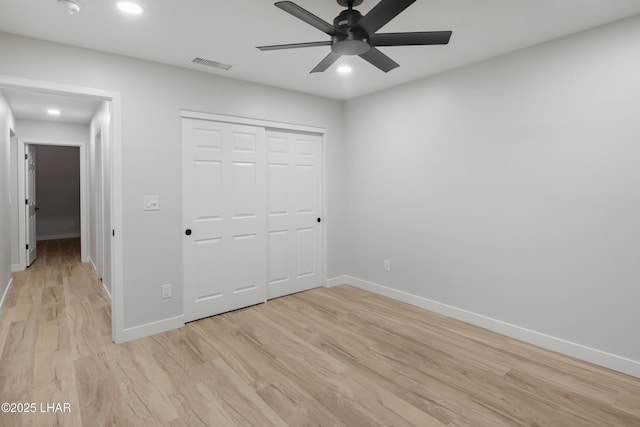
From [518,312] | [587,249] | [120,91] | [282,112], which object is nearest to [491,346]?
[518,312]

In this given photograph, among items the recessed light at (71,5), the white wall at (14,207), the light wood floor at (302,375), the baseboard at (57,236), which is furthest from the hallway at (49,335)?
the baseboard at (57,236)

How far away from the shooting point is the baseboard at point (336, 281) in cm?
464

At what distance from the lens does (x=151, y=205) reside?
3.15 m

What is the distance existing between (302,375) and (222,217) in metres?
1.88

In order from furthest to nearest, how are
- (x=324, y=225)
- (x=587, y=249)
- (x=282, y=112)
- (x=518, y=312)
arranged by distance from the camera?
(x=324, y=225)
(x=282, y=112)
(x=518, y=312)
(x=587, y=249)

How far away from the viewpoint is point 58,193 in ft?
29.6

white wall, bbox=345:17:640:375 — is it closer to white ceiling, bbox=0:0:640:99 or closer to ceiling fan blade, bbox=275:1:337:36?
A: white ceiling, bbox=0:0:640:99

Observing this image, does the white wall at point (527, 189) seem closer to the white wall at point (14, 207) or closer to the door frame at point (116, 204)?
the door frame at point (116, 204)

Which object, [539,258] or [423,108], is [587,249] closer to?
[539,258]

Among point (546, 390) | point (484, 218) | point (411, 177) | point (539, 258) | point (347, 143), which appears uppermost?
point (347, 143)

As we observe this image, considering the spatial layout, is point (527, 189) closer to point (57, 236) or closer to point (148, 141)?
point (148, 141)

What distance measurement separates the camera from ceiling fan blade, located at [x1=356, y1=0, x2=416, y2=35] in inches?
64.3

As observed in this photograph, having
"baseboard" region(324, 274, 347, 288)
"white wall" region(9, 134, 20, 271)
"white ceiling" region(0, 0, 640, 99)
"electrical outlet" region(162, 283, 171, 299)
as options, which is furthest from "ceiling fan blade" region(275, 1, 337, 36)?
"white wall" region(9, 134, 20, 271)

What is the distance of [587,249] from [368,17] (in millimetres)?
2415
